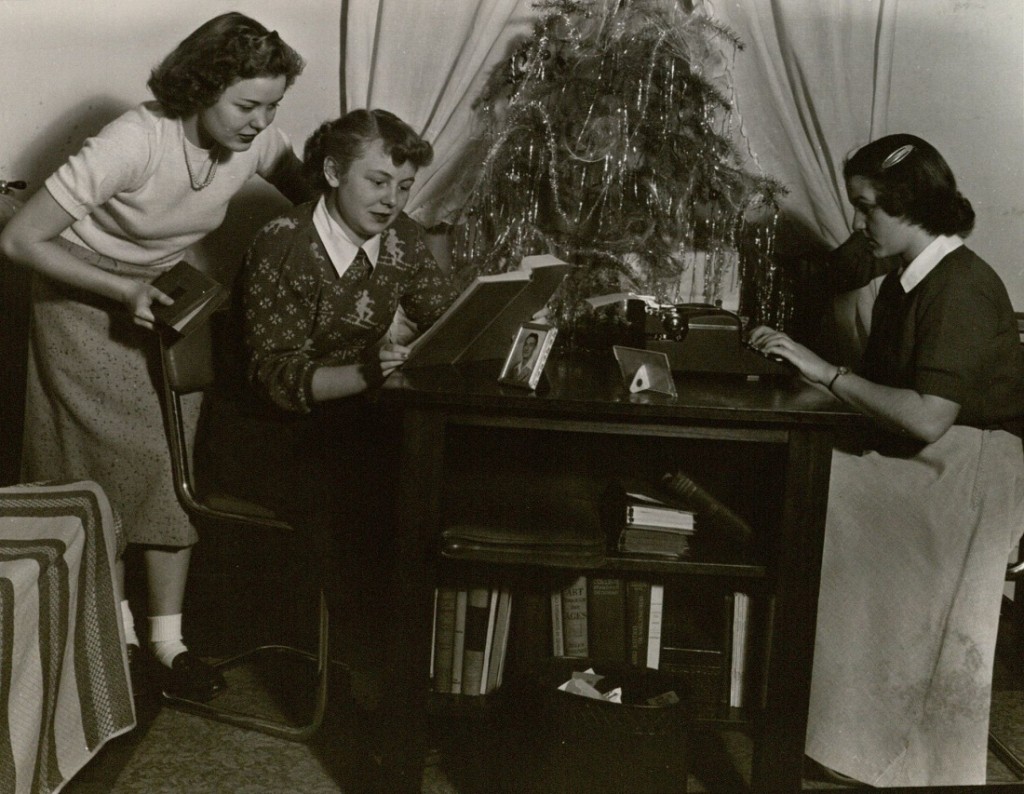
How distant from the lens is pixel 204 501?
7.27 feet

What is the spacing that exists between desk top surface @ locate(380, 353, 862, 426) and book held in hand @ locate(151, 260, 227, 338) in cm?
42

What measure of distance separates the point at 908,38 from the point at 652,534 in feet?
→ 5.59

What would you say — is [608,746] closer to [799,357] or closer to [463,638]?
[463,638]

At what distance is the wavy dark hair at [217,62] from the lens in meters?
2.10

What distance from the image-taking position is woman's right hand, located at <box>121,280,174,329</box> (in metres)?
2.04

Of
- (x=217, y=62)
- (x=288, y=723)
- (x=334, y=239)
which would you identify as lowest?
(x=288, y=723)

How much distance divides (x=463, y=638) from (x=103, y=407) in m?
0.93

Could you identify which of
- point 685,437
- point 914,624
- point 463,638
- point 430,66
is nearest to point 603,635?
point 463,638

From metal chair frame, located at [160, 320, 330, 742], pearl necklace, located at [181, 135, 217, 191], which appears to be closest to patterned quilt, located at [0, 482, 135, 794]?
metal chair frame, located at [160, 320, 330, 742]

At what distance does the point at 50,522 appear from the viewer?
1748mm

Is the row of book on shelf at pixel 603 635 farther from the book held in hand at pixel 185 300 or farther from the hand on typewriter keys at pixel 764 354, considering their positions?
the book held in hand at pixel 185 300

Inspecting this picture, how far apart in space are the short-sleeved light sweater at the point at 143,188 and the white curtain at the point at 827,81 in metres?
1.34

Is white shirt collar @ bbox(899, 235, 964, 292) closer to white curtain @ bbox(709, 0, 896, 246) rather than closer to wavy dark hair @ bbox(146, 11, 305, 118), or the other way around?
white curtain @ bbox(709, 0, 896, 246)

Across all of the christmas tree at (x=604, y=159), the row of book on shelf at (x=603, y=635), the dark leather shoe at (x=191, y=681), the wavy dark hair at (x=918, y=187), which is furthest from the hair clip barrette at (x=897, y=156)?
the dark leather shoe at (x=191, y=681)
